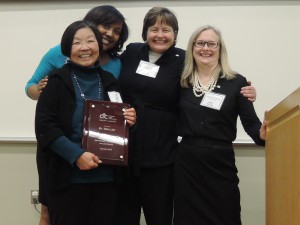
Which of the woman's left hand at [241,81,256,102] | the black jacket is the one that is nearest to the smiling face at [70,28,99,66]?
the black jacket

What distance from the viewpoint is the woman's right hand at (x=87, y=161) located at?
1569mm

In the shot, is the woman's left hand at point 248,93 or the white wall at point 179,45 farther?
the white wall at point 179,45

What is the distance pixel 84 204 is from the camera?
1650mm

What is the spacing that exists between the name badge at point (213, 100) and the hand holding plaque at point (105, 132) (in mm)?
483

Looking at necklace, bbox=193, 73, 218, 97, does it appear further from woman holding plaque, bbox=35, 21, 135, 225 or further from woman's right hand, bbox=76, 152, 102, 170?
woman's right hand, bbox=76, 152, 102, 170

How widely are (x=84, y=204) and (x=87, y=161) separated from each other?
0.22m

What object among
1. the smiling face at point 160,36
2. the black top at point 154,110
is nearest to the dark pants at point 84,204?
the black top at point 154,110

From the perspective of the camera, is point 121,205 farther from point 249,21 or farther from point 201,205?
point 249,21

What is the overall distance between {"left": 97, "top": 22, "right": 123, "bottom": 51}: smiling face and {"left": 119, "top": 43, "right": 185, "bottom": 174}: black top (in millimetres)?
185

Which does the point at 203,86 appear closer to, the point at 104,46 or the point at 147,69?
the point at 147,69

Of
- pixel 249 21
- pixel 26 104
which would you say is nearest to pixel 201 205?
pixel 249 21

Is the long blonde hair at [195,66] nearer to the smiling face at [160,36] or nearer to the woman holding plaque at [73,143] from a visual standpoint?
the smiling face at [160,36]

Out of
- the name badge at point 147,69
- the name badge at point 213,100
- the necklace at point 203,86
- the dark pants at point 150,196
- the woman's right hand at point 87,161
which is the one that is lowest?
the dark pants at point 150,196

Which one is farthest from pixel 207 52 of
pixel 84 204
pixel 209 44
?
pixel 84 204
